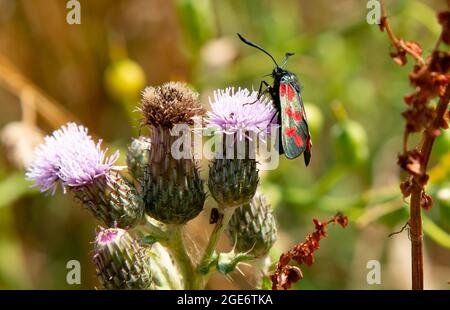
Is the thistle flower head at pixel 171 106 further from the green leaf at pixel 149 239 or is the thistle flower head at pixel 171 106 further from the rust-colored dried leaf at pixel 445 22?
the rust-colored dried leaf at pixel 445 22

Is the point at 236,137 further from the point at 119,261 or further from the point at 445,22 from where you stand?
the point at 445,22

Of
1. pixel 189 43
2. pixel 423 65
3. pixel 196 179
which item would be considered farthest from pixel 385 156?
pixel 423 65

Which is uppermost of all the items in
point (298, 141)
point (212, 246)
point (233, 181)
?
point (298, 141)

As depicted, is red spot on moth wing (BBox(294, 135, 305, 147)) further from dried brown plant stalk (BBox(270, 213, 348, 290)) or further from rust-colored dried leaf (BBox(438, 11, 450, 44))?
rust-colored dried leaf (BBox(438, 11, 450, 44))

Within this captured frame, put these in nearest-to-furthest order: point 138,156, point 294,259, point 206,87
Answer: point 294,259 < point 138,156 < point 206,87

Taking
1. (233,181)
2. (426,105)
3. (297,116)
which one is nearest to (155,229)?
(233,181)

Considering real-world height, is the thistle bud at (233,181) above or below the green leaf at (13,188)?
below

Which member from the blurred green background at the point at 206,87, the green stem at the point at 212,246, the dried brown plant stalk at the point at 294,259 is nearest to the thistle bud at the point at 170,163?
the green stem at the point at 212,246

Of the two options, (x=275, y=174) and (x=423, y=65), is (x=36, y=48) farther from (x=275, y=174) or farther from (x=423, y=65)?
(x=423, y=65)
